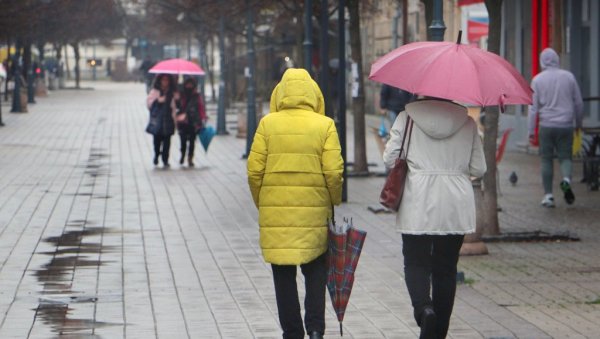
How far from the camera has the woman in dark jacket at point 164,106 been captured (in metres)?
23.8

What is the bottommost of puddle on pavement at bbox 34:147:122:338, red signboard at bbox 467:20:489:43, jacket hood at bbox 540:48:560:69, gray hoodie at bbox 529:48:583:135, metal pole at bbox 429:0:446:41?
puddle on pavement at bbox 34:147:122:338

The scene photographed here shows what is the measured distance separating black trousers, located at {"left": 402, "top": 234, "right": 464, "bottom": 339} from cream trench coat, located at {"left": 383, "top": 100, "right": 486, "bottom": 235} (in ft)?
0.31

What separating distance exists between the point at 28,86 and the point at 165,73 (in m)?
31.1

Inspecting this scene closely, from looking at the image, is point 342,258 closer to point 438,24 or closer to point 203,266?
point 438,24

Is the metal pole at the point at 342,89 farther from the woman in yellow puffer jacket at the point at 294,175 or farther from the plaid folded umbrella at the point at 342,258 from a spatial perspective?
the woman in yellow puffer jacket at the point at 294,175

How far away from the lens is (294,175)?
25.2ft

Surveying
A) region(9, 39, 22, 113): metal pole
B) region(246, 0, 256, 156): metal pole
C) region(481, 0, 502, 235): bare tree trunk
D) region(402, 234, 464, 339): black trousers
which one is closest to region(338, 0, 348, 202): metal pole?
region(481, 0, 502, 235): bare tree trunk

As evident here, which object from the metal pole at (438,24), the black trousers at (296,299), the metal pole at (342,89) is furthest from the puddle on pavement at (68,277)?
the metal pole at (342,89)

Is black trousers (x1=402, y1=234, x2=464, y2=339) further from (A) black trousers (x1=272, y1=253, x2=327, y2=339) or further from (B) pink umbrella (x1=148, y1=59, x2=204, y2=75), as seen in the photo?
(B) pink umbrella (x1=148, y1=59, x2=204, y2=75)

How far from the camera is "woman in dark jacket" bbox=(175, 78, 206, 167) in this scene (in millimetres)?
23953

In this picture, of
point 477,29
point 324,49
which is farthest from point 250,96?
point 324,49

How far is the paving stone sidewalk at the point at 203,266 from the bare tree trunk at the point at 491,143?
0.31 m

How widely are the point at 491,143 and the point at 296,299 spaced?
6.02m

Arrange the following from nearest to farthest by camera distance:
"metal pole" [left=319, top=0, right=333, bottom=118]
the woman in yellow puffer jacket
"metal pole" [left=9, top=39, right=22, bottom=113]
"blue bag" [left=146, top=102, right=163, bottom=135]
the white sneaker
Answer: the woman in yellow puffer jacket, the white sneaker, "metal pole" [left=319, top=0, right=333, bottom=118], "blue bag" [left=146, top=102, right=163, bottom=135], "metal pole" [left=9, top=39, right=22, bottom=113]
